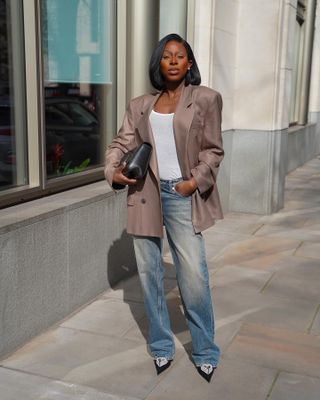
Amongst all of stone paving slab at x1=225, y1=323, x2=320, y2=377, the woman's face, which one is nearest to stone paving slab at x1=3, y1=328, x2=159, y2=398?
stone paving slab at x1=225, y1=323, x2=320, y2=377

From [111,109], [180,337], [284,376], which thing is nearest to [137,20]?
[111,109]

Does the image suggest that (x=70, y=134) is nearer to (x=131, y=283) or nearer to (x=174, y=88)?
(x=131, y=283)

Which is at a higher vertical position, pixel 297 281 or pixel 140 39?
pixel 140 39

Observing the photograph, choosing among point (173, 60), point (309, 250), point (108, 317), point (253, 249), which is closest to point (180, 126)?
point (173, 60)

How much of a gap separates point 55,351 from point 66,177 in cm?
153

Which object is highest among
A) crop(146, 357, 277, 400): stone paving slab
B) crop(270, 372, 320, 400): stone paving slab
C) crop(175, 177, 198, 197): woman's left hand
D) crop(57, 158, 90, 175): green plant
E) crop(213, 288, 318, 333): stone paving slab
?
crop(175, 177, 198, 197): woman's left hand

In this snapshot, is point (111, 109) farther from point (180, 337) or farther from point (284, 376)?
point (284, 376)

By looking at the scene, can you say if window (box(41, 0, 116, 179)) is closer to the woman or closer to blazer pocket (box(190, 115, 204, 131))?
the woman

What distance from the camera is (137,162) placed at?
2.97 meters

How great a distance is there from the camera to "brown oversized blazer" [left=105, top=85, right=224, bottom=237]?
303 centimetres

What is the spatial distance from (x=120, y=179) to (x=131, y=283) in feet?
7.06

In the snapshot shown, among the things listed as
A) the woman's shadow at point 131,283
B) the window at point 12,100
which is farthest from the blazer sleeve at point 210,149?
the window at point 12,100

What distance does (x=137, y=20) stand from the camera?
5.38 metres

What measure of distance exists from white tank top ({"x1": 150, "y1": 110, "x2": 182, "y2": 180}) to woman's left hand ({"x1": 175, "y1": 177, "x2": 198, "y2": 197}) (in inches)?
3.6
